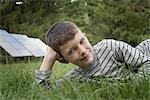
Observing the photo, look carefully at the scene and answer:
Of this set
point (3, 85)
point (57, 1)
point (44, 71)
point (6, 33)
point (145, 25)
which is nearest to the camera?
point (3, 85)

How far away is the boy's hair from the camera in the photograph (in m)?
1.08

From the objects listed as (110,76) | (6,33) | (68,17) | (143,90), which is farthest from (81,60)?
(68,17)

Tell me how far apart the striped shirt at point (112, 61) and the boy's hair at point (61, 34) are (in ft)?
0.35

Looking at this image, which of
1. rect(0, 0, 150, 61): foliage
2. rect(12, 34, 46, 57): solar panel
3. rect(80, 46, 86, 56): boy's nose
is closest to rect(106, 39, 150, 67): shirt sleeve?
rect(80, 46, 86, 56): boy's nose

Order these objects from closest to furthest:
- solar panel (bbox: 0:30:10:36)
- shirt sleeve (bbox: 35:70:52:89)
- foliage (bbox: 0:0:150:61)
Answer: shirt sleeve (bbox: 35:70:52:89), solar panel (bbox: 0:30:10:36), foliage (bbox: 0:0:150:61)

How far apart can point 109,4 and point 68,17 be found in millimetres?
2644

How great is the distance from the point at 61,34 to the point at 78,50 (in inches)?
2.6

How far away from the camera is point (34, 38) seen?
3447mm

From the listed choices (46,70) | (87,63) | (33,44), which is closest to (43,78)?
(46,70)

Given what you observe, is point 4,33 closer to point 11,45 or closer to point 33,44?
point 11,45

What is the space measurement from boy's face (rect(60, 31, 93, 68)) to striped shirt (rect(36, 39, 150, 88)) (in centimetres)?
5

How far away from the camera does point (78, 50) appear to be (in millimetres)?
1076

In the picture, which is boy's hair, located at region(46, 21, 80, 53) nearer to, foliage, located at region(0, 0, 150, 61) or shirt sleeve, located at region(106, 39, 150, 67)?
shirt sleeve, located at region(106, 39, 150, 67)

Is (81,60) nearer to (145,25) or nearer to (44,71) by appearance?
(44,71)
